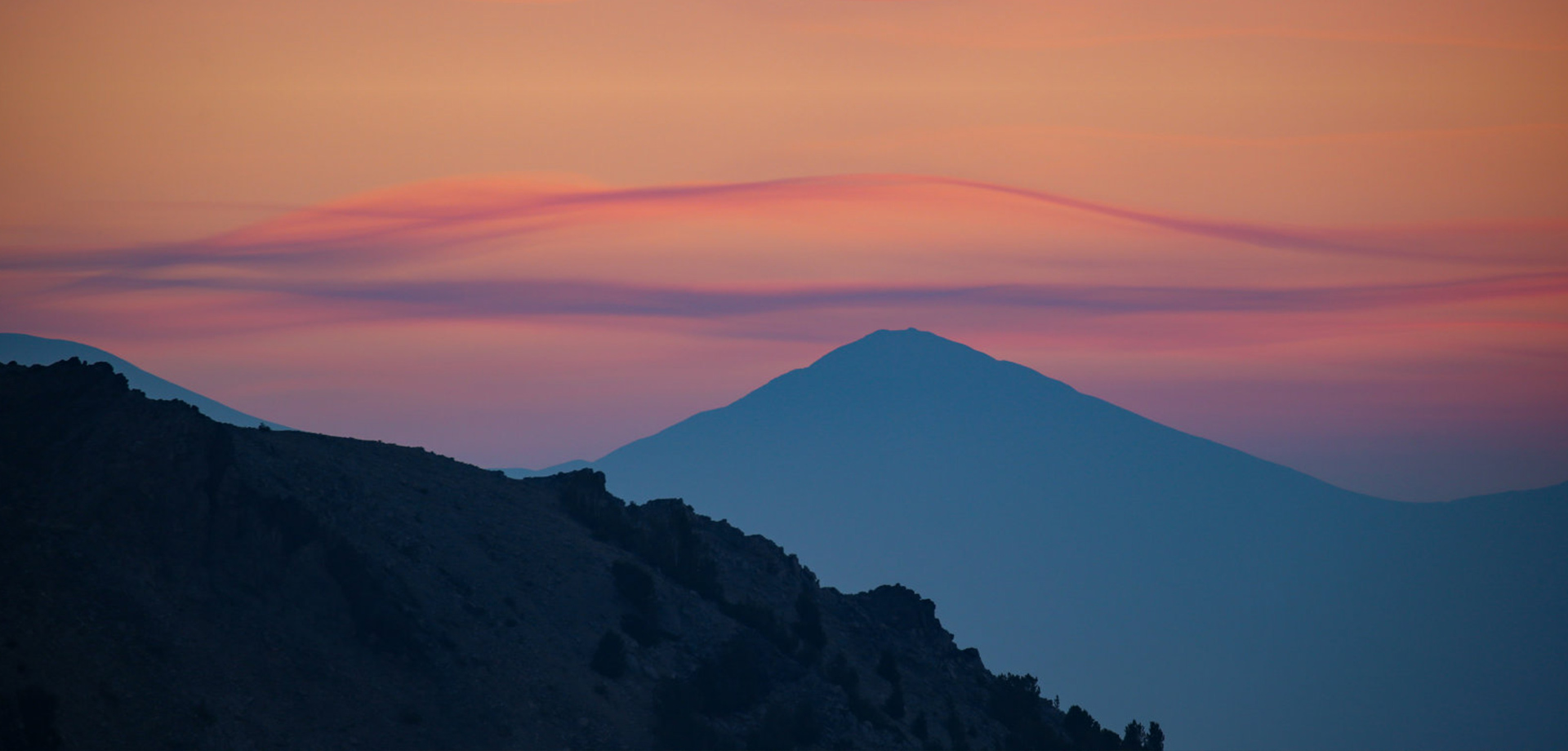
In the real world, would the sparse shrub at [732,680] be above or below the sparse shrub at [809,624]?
below

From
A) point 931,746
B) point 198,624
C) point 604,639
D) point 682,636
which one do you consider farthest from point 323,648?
point 931,746

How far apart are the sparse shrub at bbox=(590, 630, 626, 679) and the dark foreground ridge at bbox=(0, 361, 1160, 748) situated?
0.26 ft

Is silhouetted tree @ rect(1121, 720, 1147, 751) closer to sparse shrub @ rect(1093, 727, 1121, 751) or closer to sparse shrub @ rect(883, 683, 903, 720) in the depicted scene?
sparse shrub @ rect(1093, 727, 1121, 751)

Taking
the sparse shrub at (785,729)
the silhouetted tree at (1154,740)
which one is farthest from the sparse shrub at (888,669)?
the silhouetted tree at (1154,740)

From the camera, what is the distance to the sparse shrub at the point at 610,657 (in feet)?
149

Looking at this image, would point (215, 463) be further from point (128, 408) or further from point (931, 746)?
point (931, 746)

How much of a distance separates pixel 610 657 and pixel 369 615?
27.3 ft

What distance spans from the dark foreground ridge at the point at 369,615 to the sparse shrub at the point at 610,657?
3.1 inches

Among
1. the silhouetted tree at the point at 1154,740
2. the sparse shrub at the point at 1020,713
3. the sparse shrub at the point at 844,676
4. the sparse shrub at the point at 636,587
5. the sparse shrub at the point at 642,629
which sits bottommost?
the silhouetted tree at the point at 1154,740

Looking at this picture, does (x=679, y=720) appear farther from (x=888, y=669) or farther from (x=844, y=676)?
(x=888, y=669)

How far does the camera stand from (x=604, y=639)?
1821 inches

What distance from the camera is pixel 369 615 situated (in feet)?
135

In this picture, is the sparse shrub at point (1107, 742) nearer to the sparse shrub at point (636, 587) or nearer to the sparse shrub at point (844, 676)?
the sparse shrub at point (844, 676)

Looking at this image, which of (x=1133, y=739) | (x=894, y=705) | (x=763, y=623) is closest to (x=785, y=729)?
(x=894, y=705)
